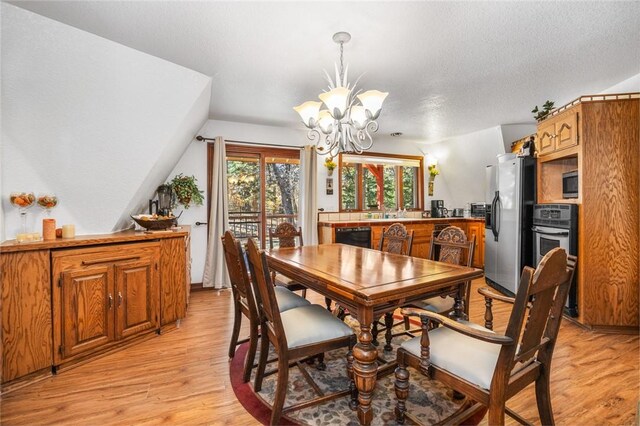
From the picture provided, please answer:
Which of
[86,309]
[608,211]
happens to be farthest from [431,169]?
[86,309]

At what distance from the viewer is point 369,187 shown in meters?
5.84

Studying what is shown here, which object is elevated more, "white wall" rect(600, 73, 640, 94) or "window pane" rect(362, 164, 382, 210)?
"white wall" rect(600, 73, 640, 94)

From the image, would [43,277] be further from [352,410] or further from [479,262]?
[479,262]

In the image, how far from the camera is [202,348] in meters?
2.57

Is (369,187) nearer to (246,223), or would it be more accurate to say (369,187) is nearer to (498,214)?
(498,214)

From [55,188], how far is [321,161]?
3579 mm

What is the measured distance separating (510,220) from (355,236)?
6.96ft

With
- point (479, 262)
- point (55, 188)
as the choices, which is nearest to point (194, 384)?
point (55, 188)

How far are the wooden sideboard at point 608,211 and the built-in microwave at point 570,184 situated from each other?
0.19 metres

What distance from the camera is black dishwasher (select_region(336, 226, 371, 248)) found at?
4.81 m

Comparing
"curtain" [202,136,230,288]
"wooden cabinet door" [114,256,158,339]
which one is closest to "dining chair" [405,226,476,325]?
"wooden cabinet door" [114,256,158,339]

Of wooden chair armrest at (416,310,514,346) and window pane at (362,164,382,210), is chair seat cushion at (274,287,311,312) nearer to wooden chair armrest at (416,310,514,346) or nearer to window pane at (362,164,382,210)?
wooden chair armrest at (416,310,514,346)

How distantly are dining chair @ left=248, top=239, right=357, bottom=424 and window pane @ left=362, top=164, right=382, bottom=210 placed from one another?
3978mm

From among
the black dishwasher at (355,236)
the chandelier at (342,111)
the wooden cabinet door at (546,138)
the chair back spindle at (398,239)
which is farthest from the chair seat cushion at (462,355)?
the black dishwasher at (355,236)
